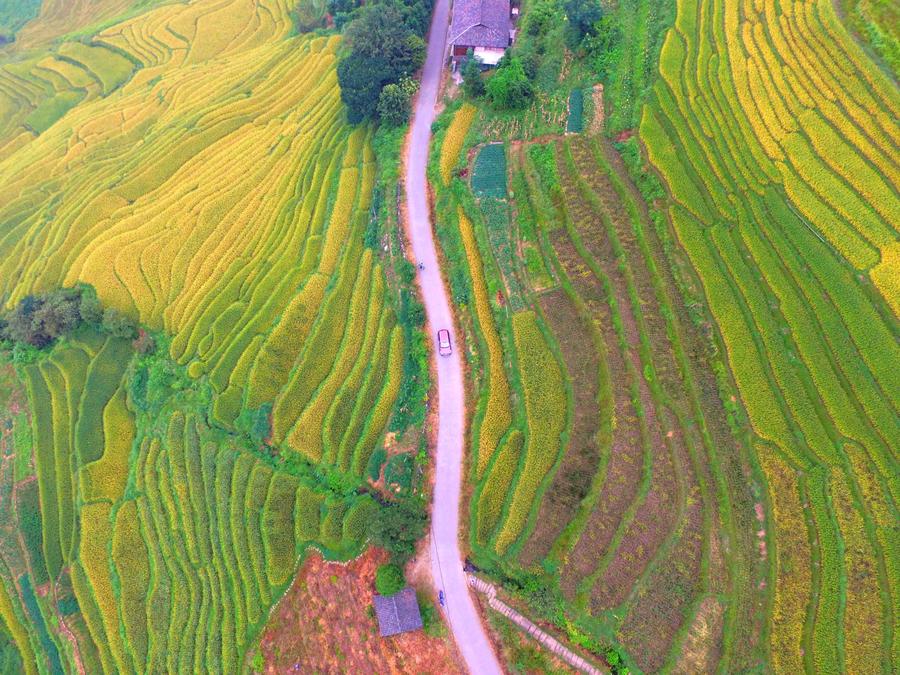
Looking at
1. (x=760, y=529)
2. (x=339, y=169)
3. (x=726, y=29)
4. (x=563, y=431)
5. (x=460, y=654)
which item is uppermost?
(x=726, y=29)

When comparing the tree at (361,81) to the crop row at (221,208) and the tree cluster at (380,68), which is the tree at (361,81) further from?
the crop row at (221,208)

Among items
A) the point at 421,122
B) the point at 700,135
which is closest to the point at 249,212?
the point at 421,122

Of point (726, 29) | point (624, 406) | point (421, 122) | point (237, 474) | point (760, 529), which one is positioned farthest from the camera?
point (421, 122)

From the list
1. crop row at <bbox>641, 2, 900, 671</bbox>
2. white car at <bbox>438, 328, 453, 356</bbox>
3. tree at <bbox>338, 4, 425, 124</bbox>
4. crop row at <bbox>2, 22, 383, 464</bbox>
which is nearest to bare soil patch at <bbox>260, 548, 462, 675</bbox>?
crop row at <bbox>2, 22, 383, 464</bbox>

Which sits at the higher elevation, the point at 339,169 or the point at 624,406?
the point at 339,169

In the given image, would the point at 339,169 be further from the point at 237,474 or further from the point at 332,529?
the point at 332,529

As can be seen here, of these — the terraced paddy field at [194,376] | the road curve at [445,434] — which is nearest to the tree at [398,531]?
the road curve at [445,434]

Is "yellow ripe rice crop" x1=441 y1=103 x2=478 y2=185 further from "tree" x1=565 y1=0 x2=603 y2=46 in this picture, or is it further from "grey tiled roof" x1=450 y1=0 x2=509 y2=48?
"tree" x1=565 y1=0 x2=603 y2=46

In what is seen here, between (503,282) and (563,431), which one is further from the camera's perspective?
(503,282)
